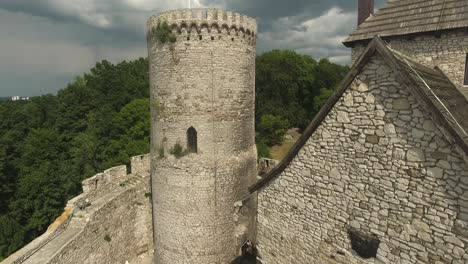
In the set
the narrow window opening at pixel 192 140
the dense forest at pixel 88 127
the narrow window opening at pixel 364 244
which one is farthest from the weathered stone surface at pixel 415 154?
the dense forest at pixel 88 127

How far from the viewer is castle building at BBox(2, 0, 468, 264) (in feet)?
14.3

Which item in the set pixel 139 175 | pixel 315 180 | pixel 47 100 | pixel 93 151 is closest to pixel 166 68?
pixel 139 175

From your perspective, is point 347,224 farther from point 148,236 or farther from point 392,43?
point 148,236

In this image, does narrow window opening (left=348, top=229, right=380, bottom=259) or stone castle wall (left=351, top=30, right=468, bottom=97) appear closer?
narrow window opening (left=348, top=229, right=380, bottom=259)

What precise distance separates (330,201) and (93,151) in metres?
23.0

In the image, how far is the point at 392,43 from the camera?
9.34 metres

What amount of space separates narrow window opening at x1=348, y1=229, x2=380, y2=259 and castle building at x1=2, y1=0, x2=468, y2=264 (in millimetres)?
21

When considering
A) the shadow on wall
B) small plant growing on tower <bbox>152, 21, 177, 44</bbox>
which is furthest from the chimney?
the shadow on wall

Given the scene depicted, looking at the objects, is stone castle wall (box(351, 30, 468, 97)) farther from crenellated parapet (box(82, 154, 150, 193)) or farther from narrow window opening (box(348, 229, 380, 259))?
crenellated parapet (box(82, 154, 150, 193))

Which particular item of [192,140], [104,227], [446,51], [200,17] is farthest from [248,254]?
[446,51]

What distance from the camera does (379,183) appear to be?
4.83 m

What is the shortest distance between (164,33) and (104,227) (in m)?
7.19

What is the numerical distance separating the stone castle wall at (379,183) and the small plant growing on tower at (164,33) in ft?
20.0

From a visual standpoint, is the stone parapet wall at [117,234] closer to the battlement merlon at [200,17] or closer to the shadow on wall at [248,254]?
the shadow on wall at [248,254]
